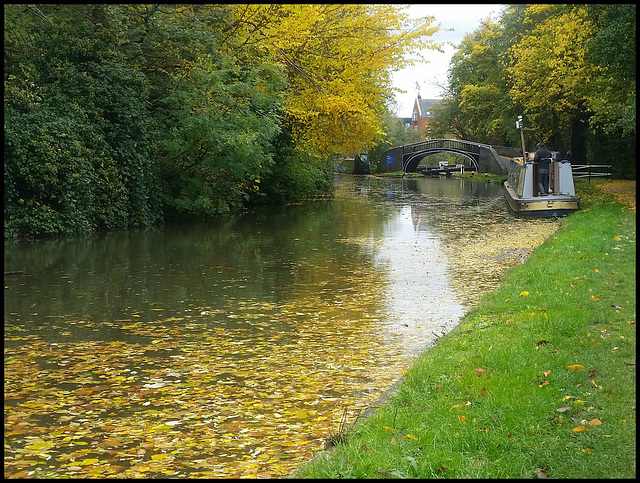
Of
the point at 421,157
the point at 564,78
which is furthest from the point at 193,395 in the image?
the point at 421,157

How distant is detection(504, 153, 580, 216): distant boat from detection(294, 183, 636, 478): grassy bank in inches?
597

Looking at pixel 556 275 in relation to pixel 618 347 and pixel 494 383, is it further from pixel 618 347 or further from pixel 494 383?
pixel 494 383

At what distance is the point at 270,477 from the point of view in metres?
4.69

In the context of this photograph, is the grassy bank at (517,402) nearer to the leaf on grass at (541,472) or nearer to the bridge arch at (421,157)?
the leaf on grass at (541,472)

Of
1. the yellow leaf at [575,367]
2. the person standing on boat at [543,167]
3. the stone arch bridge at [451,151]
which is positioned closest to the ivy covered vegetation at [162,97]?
the person standing on boat at [543,167]

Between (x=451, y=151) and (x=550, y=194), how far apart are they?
4707 centimetres

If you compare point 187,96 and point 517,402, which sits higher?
point 187,96

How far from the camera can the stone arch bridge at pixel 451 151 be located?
61.9 m

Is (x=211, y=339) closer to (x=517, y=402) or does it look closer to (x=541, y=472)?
(x=517, y=402)

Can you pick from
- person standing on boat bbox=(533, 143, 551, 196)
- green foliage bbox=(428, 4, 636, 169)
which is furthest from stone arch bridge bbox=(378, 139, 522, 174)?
person standing on boat bbox=(533, 143, 551, 196)

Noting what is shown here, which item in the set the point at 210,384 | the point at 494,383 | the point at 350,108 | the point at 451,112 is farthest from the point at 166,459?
the point at 451,112

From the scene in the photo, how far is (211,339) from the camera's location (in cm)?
872

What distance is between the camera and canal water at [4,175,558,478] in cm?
537

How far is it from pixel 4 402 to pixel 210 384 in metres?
1.74
